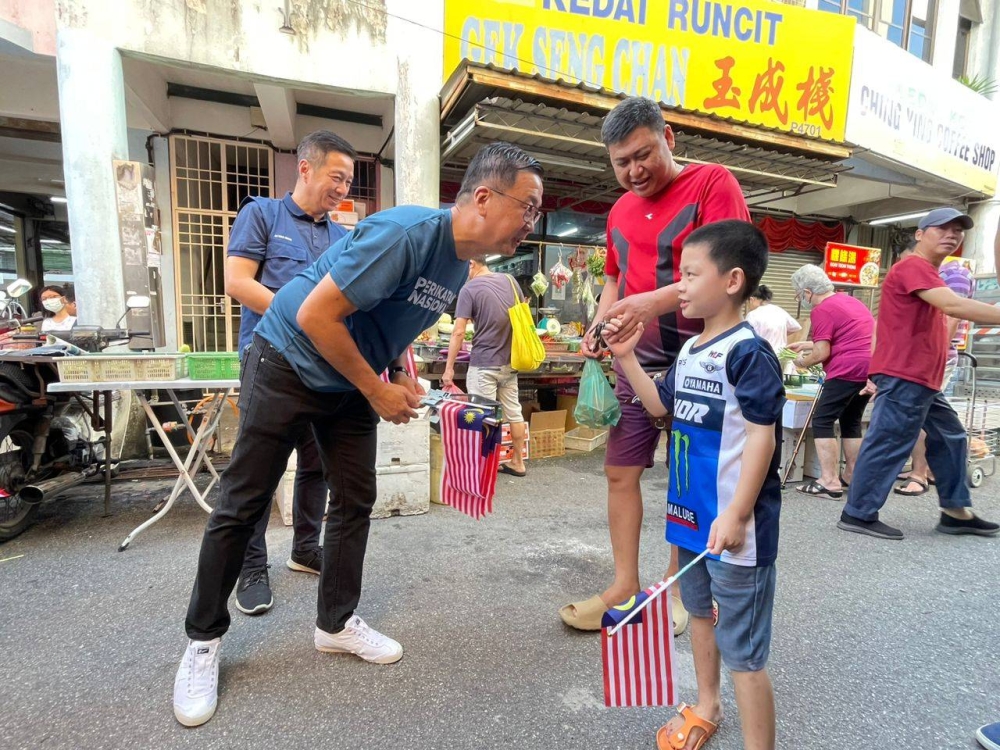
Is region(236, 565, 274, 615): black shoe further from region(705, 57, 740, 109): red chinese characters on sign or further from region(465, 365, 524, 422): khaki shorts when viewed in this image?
region(705, 57, 740, 109): red chinese characters on sign

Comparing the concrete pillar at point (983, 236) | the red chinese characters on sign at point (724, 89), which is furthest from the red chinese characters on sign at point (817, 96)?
the concrete pillar at point (983, 236)

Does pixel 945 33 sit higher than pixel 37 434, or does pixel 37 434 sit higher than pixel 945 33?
pixel 945 33

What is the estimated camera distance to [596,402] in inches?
89.7

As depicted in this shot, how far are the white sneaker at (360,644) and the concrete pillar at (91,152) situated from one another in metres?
4.49

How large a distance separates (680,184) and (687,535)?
128 centimetres

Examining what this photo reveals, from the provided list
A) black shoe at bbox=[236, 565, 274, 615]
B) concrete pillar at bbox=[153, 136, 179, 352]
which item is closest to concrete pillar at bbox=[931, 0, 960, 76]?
concrete pillar at bbox=[153, 136, 179, 352]

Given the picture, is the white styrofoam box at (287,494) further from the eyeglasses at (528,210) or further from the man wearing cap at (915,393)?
the man wearing cap at (915,393)

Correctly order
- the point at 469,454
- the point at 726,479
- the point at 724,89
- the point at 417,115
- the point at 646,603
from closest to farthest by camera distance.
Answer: the point at 646,603 → the point at 726,479 → the point at 469,454 → the point at 417,115 → the point at 724,89

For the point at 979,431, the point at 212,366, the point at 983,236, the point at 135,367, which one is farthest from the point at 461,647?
the point at 983,236

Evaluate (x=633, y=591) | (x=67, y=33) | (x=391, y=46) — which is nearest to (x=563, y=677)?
(x=633, y=591)

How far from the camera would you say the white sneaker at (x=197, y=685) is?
172 centimetres

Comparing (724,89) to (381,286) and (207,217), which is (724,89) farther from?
(381,286)

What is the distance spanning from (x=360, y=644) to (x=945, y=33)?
14150 millimetres

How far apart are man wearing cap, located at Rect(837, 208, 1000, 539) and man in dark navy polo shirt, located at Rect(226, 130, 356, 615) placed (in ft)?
10.9
